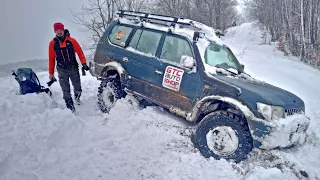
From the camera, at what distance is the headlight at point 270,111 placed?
4.10 meters

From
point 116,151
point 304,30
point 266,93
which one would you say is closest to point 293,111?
point 266,93

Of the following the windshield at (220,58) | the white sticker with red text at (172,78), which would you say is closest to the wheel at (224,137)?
the white sticker with red text at (172,78)

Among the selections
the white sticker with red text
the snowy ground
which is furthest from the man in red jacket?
the white sticker with red text

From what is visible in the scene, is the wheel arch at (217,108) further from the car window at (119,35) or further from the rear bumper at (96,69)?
the rear bumper at (96,69)

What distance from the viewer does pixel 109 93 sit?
613 centimetres

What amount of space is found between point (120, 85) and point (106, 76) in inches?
16.9

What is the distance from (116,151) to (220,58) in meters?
2.54

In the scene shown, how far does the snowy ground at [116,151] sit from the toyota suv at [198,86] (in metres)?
0.25

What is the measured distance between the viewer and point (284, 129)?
4055mm

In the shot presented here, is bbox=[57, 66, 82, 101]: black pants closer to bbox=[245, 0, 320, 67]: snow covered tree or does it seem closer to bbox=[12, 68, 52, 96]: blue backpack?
bbox=[12, 68, 52, 96]: blue backpack

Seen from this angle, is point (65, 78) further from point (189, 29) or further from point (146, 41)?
point (189, 29)

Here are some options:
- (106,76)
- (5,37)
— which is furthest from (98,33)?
(5,37)

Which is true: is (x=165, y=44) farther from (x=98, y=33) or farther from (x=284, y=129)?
(x=98, y=33)

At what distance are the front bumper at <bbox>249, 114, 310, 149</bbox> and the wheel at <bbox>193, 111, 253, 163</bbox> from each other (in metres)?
0.16
